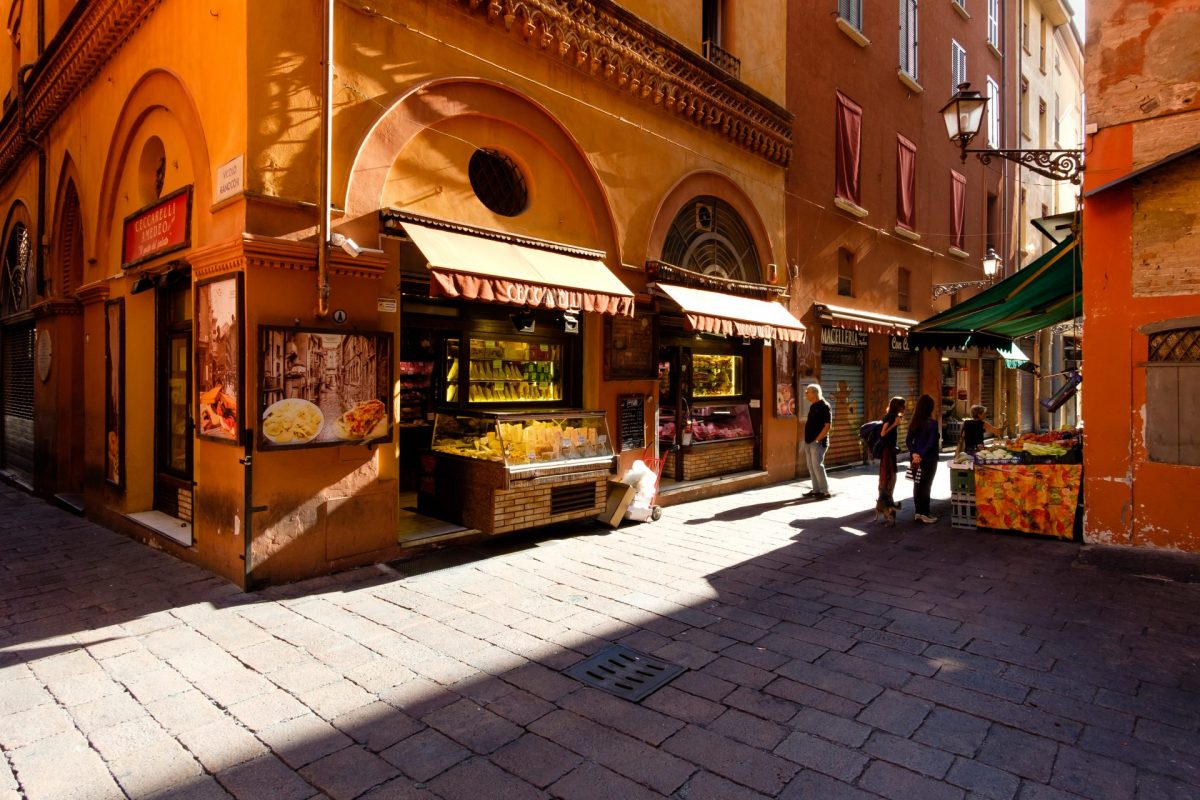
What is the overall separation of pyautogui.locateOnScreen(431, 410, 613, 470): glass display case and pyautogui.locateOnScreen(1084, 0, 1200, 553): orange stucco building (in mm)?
5577

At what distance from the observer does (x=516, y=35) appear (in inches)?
300

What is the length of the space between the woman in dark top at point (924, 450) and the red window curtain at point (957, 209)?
11553mm

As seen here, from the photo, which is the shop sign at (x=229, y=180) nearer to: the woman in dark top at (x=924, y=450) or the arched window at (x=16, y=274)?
the woman in dark top at (x=924, y=450)

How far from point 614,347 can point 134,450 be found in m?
6.10

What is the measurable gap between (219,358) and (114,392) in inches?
137

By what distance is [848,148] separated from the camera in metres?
13.6

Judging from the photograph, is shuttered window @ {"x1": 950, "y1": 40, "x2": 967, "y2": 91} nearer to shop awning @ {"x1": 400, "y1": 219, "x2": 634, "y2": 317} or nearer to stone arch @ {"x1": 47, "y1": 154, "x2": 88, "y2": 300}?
shop awning @ {"x1": 400, "y1": 219, "x2": 634, "y2": 317}

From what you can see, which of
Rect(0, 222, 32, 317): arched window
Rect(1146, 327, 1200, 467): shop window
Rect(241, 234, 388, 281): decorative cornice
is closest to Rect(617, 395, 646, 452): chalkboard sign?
Rect(241, 234, 388, 281): decorative cornice

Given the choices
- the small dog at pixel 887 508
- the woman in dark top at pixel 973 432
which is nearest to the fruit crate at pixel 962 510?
the small dog at pixel 887 508

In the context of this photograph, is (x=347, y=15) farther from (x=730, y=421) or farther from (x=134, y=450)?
(x=730, y=421)

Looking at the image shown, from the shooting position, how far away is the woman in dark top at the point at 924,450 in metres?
Answer: 8.65

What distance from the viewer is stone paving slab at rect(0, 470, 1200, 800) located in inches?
122

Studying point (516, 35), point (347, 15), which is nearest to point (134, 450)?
point (347, 15)

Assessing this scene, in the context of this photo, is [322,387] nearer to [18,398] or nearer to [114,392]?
[114,392]
